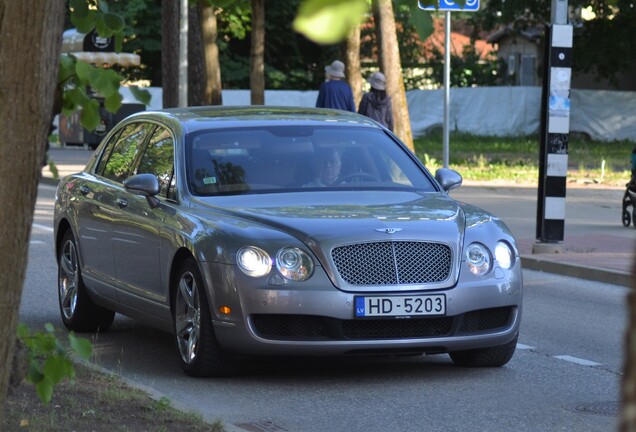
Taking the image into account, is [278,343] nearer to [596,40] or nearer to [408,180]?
[408,180]

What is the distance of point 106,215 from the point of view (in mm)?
9430

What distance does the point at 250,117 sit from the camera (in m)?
9.28

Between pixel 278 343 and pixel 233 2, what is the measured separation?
192 centimetres

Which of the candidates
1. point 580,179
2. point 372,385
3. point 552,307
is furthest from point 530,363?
point 580,179

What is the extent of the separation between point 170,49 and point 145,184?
20247 mm

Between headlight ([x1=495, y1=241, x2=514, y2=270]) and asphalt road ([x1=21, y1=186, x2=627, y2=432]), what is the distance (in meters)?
0.66

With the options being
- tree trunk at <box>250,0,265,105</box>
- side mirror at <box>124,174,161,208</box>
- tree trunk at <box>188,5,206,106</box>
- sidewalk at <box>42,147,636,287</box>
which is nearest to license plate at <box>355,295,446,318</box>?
sidewalk at <box>42,147,636,287</box>

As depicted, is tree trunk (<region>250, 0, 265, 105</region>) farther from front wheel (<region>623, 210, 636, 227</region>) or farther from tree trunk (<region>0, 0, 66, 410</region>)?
tree trunk (<region>0, 0, 66, 410</region>)

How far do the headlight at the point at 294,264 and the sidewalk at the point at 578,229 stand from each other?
1.70 m

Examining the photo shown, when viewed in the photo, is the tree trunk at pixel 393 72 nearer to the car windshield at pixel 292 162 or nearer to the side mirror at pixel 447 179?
the side mirror at pixel 447 179

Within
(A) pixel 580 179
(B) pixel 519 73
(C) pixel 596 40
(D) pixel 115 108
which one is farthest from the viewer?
(B) pixel 519 73

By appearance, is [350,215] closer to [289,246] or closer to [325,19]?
[289,246]

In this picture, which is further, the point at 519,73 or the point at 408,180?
the point at 519,73

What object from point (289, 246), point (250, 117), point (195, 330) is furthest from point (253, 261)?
point (250, 117)
